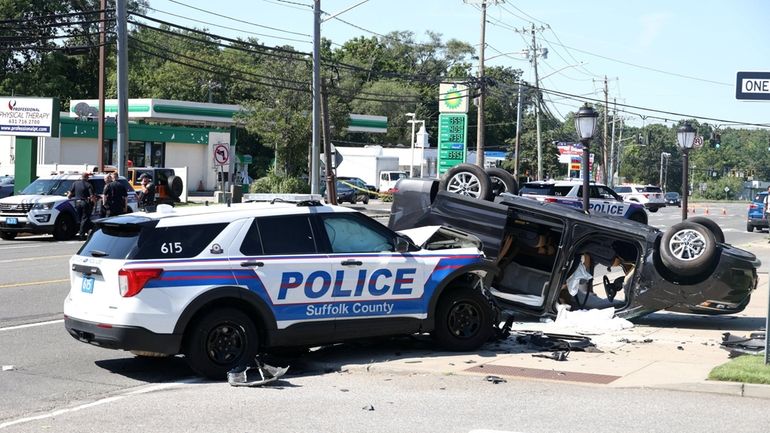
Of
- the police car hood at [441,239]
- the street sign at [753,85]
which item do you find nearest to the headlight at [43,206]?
the police car hood at [441,239]

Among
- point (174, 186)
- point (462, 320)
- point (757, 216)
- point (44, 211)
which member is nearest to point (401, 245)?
point (462, 320)

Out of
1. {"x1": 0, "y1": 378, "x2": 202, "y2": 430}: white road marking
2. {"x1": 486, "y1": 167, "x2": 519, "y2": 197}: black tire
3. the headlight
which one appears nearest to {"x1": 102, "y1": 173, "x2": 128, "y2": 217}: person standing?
the headlight

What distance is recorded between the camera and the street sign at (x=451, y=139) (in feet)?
171

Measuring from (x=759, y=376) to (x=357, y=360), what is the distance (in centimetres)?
403

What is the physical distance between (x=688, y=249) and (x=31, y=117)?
2934cm

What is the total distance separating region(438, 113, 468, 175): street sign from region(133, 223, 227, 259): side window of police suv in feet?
140

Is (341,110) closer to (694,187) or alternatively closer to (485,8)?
(485,8)

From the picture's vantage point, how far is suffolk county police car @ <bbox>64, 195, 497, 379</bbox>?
914cm

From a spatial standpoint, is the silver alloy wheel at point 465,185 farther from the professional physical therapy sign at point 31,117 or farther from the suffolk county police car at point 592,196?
the professional physical therapy sign at point 31,117

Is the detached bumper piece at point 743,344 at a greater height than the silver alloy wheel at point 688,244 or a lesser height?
lesser

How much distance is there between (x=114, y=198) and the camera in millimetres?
24938

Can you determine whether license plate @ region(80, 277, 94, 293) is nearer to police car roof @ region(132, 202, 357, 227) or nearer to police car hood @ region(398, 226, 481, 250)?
police car roof @ region(132, 202, 357, 227)

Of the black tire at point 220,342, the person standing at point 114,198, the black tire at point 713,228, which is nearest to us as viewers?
the black tire at point 220,342

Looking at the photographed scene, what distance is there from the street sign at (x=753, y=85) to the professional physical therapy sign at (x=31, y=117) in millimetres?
30146
